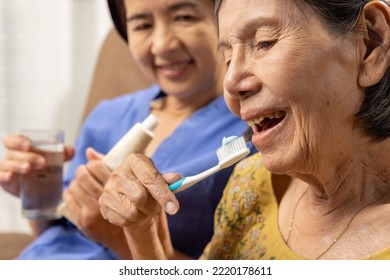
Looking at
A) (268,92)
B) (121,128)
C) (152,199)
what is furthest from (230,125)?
(268,92)

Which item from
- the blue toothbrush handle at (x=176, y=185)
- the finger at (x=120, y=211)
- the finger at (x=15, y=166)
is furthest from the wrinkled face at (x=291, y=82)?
the finger at (x=15, y=166)

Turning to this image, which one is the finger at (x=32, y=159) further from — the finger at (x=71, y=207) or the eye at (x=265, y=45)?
the eye at (x=265, y=45)

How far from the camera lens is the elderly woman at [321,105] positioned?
0.76 metres

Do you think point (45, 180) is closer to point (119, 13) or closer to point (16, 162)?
point (16, 162)

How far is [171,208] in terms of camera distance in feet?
2.75

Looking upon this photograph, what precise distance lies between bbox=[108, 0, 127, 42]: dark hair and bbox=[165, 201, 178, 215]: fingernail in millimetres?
675

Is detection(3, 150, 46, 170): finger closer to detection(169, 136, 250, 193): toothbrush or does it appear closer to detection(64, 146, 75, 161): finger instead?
detection(64, 146, 75, 161): finger

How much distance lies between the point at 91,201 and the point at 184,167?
7.5 inches

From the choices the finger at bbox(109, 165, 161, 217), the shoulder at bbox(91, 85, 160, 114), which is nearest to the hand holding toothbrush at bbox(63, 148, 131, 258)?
the finger at bbox(109, 165, 161, 217)

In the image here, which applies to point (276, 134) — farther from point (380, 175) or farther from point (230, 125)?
point (230, 125)

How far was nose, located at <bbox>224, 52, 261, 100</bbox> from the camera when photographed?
0.79 m
